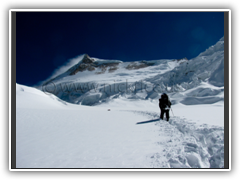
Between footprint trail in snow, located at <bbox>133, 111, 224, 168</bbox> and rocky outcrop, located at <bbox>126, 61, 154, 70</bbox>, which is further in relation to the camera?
rocky outcrop, located at <bbox>126, 61, 154, 70</bbox>

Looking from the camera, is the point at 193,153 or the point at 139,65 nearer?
the point at 193,153

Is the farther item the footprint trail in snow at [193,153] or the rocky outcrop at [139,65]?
the rocky outcrop at [139,65]

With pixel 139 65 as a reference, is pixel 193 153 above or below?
below

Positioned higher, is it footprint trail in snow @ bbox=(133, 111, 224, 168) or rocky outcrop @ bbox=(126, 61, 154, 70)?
rocky outcrop @ bbox=(126, 61, 154, 70)

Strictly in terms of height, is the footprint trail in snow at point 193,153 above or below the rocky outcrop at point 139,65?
below

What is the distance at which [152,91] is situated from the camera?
24.7m

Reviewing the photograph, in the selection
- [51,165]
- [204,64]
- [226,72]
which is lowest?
[51,165]
